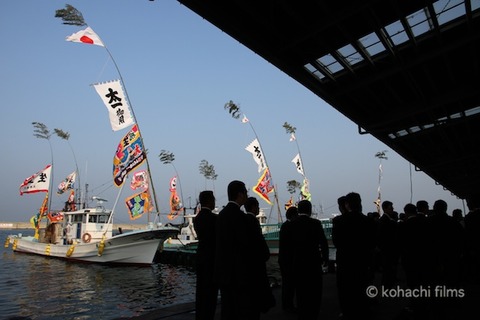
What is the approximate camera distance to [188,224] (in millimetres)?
37500

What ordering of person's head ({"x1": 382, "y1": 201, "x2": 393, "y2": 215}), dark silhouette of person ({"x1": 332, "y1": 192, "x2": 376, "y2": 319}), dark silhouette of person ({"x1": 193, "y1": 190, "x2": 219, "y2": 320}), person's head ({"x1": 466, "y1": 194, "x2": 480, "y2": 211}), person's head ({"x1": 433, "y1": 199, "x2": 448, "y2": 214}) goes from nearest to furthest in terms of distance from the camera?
1. dark silhouette of person ({"x1": 193, "y1": 190, "x2": 219, "y2": 320})
2. dark silhouette of person ({"x1": 332, "y1": 192, "x2": 376, "y2": 319})
3. person's head ({"x1": 433, "y1": 199, "x2": 448, "y2": 214})
4. person's head ({"x1": 466, "y1": 194, "x2": 480, "y2": 211})
5. person's head ({"x1": 382, "y1": 201, "x2": 393, "y2": 215})

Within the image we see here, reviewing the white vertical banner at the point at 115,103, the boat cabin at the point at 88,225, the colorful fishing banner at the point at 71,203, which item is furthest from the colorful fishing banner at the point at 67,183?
the white vertical banner at the point at 115,103

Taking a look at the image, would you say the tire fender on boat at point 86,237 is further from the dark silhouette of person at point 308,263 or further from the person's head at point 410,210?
the person's head at point 410,210

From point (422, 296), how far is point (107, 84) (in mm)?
18486

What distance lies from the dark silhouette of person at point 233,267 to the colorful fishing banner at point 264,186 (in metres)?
22.9

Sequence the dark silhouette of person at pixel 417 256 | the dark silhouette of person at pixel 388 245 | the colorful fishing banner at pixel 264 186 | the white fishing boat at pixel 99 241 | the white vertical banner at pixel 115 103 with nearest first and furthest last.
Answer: the dark silhouette of person at pixel 417 256 → the dark silhouette of person at pixel 388 245 → the white vertical banner at pixel 115 103 → the white fishing boat at pixel 99 241 → the colorful fishing banner at pixel 264 186

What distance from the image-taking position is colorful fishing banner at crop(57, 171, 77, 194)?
118ft

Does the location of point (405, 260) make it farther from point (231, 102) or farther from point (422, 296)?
point (231, 102)

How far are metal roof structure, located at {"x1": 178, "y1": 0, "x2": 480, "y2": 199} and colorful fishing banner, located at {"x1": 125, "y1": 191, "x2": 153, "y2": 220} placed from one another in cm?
1858

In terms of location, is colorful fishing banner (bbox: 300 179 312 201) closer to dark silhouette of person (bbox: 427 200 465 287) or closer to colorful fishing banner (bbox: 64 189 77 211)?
colorful fishing banner (bbox: 64 189 77 211)

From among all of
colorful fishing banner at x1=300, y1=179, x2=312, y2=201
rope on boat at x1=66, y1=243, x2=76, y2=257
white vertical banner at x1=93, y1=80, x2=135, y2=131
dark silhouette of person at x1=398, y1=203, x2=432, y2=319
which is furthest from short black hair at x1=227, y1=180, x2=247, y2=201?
colorful fishing banner at x1=300, y1=179, x2=312, y2=201

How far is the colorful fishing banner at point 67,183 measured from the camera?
35875 millimetres

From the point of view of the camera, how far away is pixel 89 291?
1636 cm

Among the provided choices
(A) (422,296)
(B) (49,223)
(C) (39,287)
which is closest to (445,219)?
(A) (422,296)
